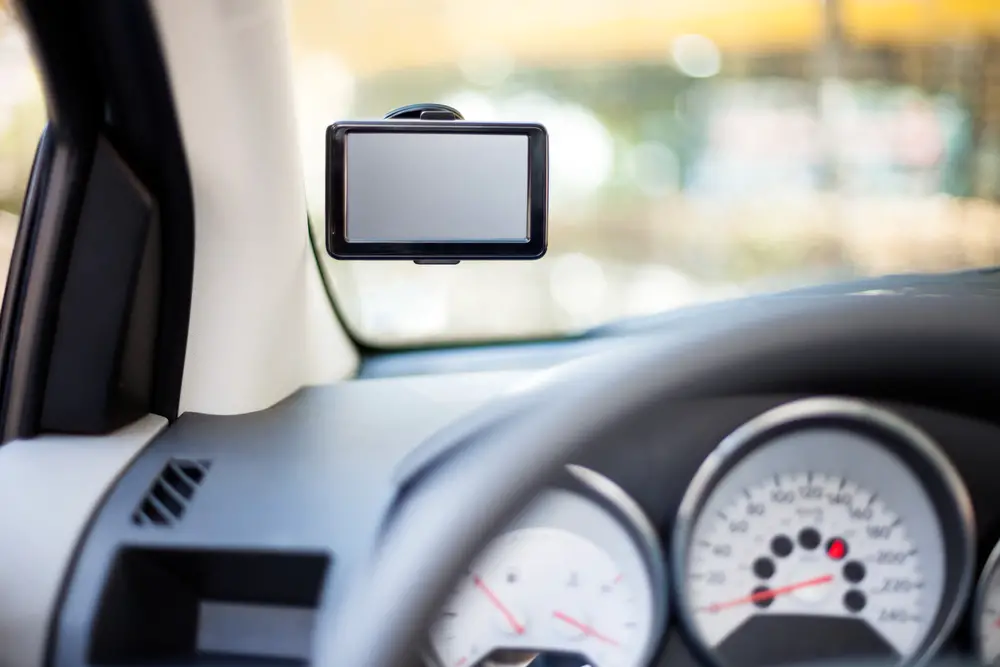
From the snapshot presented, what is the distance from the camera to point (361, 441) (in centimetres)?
144

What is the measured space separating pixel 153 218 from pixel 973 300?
3.91ft

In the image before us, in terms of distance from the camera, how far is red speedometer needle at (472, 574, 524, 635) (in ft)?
3.59

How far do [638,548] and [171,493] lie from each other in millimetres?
716

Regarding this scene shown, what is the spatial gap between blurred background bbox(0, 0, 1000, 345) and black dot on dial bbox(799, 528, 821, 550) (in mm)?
A: 652

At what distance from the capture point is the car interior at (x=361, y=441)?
0.83 m

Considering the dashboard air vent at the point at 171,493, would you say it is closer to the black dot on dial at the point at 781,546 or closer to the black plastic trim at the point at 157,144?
the black plastic trim at the point at 157,144

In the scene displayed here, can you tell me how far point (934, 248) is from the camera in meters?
1.88

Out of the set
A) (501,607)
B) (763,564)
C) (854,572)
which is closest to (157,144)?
(501,607)

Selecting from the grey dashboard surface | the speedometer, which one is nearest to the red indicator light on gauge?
the speedometer

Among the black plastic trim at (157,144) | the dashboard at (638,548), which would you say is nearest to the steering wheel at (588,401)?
the dashboard at (638,548)

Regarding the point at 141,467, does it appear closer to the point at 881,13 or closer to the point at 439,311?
the point at 439,311

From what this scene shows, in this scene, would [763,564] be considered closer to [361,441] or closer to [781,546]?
[781,546]

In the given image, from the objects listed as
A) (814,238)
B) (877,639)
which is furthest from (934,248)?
(877,639)

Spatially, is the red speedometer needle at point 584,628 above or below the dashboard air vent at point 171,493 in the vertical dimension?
below
